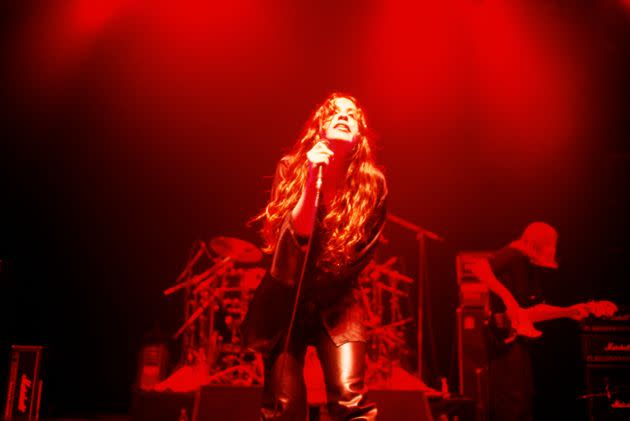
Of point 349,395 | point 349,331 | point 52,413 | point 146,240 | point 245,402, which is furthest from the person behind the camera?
point 146,240

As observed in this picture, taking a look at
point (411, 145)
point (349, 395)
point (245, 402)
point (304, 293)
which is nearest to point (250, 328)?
point (304, 293)

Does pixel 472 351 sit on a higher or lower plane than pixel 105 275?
lower

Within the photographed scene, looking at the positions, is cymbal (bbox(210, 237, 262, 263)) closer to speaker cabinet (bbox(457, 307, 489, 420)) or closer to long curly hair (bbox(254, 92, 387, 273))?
speaker cabinet (bbox(457, 307, 489, 420))

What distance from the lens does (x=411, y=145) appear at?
6.91 metres

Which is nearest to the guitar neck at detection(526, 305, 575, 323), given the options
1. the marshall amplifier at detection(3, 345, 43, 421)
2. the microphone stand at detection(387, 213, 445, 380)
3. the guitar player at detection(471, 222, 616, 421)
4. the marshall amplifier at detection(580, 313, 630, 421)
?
the guitar player at detection(471, 222, 616, 421)

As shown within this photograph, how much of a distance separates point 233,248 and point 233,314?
811mm

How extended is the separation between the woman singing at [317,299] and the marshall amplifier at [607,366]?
3990 millimetres

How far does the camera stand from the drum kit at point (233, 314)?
555 cm

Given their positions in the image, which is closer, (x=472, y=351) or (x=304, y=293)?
(x=304, y=293)

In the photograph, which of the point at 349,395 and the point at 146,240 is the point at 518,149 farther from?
the point at 349,395

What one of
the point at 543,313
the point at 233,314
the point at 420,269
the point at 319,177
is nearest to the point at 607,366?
the point at 543,313

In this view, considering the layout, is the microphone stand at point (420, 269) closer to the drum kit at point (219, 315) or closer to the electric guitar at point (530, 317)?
the electric guitar at point (530, 317)

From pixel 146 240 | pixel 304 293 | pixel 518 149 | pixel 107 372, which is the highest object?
pixel 518 149

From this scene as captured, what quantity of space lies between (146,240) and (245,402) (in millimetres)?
2827
